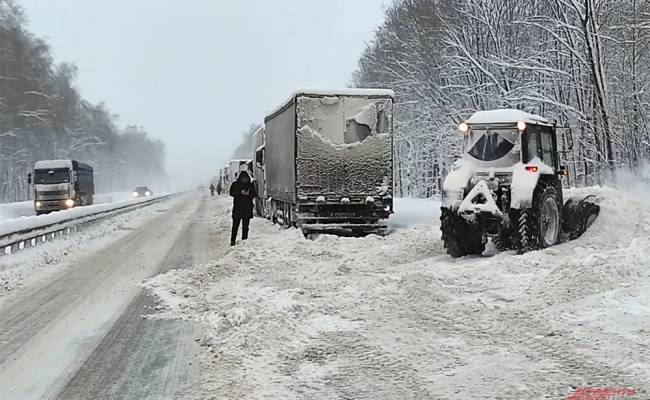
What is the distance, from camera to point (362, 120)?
16703mm

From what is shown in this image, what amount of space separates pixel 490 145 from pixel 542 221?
177cm

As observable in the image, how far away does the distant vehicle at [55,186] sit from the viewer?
119 ft

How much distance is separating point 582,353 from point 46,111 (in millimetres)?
60644

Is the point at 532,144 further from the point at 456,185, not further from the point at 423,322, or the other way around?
the point at 423,322

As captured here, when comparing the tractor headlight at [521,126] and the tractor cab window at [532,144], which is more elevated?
the tractor headlight at [521,126]

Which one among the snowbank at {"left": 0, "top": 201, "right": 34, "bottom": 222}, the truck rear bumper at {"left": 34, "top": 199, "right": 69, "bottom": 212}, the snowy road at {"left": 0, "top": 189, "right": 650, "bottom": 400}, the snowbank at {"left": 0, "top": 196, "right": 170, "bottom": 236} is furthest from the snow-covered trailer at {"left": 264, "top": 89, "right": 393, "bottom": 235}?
the snowbank at {"left": 0, "top": 201, "right": 34, "bottom": 222}

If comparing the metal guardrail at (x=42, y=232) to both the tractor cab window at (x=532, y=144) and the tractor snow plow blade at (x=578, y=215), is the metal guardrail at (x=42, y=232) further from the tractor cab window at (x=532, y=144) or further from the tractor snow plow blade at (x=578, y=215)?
the tractor snow plow blade at (x=578, y=215)

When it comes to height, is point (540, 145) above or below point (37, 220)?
above

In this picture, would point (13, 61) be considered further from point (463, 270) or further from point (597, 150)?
point (463, 270)

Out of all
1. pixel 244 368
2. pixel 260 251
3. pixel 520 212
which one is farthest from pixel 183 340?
pixel 520 212

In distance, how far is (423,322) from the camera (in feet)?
23.4

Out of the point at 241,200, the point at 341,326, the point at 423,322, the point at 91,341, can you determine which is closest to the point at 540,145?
the point at 423,322

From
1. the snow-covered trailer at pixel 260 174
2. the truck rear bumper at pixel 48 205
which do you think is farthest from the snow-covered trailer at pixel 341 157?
the truck rear bumper at pixel 48 205

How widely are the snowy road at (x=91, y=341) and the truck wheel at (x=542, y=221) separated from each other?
6.37m
